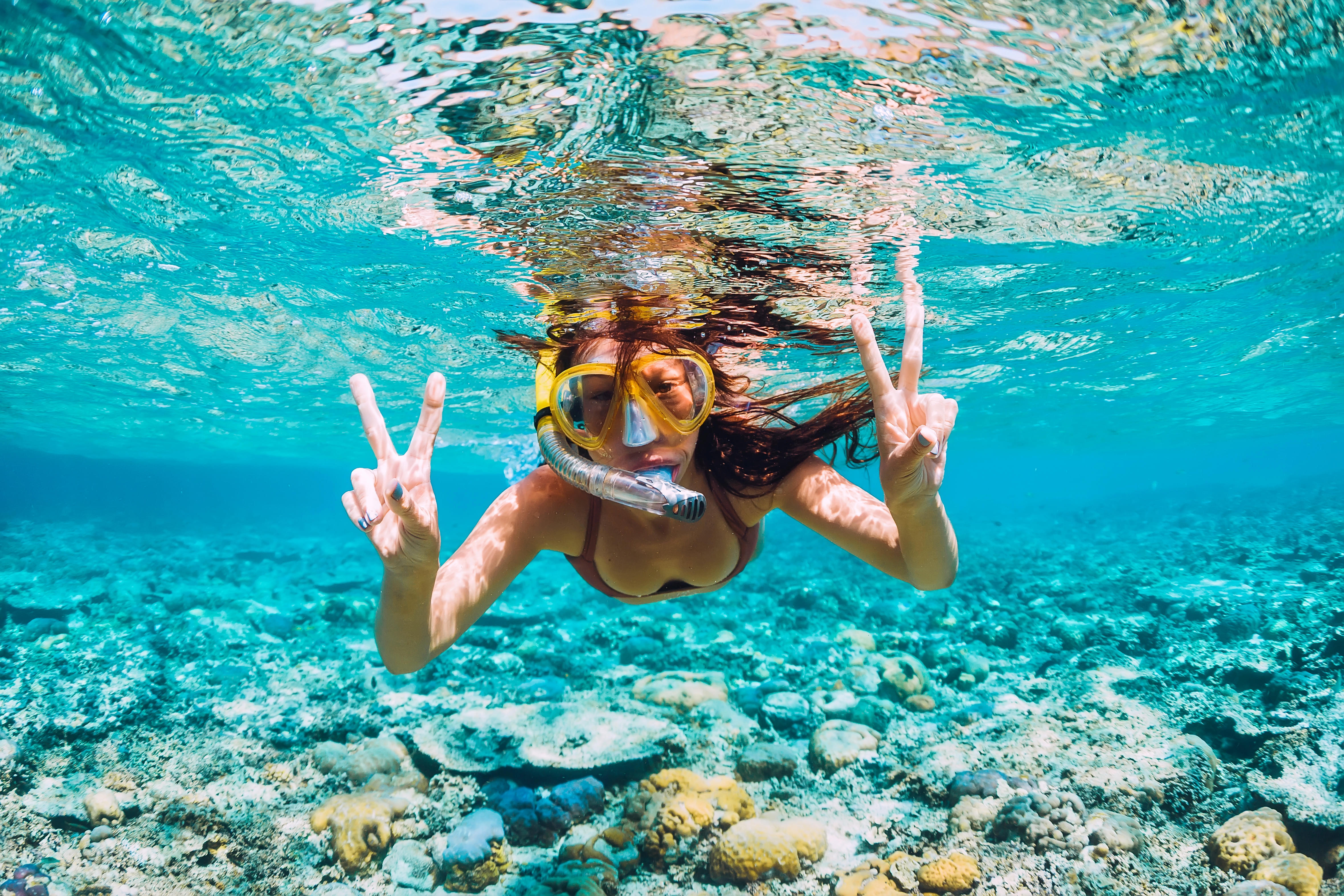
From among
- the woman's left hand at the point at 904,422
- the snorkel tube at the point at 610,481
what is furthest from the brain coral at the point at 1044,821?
the snorkel tube at the point at 610,481

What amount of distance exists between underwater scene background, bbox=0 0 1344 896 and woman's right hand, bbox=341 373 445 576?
270 cm

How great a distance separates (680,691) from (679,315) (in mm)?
5218

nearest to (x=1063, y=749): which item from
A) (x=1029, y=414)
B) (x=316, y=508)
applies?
(x=1029, y=414)

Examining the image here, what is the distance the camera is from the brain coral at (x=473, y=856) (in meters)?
5.28

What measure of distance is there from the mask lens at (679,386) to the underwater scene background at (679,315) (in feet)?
5.97

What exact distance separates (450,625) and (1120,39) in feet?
18.7

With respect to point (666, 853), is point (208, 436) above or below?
below

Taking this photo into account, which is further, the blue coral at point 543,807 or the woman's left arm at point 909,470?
the blue coral at point 543,807

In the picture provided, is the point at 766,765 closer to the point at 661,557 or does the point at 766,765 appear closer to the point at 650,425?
the point at 661,557

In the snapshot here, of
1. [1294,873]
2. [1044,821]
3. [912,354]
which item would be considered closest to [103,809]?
[912,354]

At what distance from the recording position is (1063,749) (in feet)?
22.4

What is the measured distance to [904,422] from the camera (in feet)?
9.19

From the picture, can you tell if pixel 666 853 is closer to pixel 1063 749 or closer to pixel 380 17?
pixel 1063 749

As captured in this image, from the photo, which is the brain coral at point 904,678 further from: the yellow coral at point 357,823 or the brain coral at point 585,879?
the yellow coral at point 357,823
